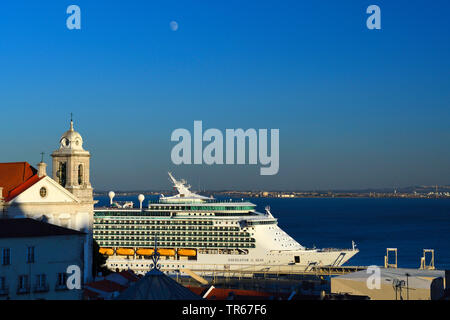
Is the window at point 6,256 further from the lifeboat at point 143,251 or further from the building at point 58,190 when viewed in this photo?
the lifeboat at point 143,251

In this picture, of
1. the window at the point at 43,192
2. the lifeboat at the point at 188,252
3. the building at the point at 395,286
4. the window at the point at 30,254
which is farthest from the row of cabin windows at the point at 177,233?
the window at the point at 30,254

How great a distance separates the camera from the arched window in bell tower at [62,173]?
46.4 m

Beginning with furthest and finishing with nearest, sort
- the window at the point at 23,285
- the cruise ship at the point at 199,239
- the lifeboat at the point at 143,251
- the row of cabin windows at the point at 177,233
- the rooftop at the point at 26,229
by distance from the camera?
the lifeboat at the point at 143,251 → the row of cabin windows at the point at 177,233 → the cruise ship at the point at 199,239 → the rooftop at the point at 26,229 → the window at the point at 23,285

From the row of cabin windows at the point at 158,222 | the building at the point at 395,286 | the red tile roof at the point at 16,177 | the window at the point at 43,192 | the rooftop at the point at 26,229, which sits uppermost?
the red tile roof at the point at 16,177

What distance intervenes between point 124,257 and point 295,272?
1927cm

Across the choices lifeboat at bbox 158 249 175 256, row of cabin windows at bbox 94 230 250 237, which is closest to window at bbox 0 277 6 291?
row of cabin windows at bbox 94 230 250 237

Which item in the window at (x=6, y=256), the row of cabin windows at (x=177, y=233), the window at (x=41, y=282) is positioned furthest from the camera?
the row of cabin windows at (x=177, y=233)

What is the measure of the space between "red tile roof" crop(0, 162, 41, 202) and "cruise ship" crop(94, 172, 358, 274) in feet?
91.4

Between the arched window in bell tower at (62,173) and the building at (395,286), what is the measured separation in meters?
18.5

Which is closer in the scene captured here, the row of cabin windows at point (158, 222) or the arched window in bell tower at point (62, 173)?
the arched window in bell tower at point (62, 173)

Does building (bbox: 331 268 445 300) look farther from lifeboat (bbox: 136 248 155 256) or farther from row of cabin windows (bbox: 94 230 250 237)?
lifeboat (bbox: 136 248 155 256)
